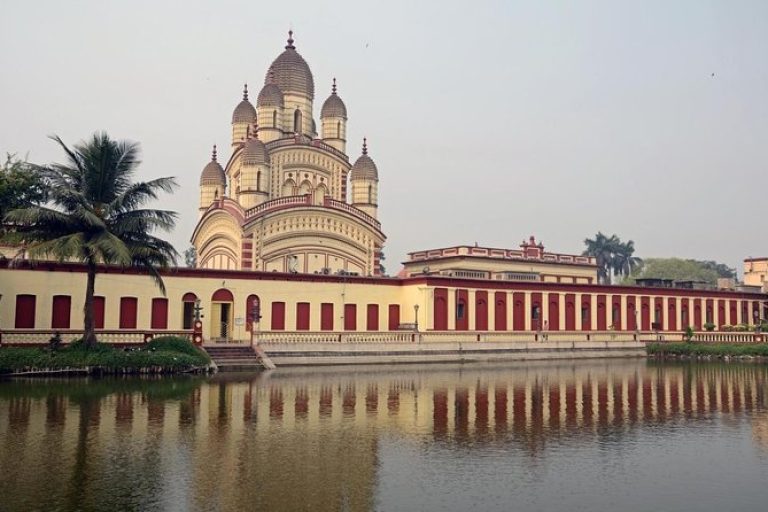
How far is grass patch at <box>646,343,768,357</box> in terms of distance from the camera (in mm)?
49750

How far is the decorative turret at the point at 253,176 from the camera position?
51750 millimetres

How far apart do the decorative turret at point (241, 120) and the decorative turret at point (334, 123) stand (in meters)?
5.35

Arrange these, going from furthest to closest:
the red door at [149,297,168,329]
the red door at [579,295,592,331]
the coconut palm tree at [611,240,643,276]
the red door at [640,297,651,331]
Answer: the coconut palm tree at [611,240,643,276] → the red door at [640,297,651,331] → the red door at [579,295,592,331] → the red door at [149,297,168,329]

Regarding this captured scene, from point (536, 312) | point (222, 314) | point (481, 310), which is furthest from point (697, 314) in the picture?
point (222, 314)

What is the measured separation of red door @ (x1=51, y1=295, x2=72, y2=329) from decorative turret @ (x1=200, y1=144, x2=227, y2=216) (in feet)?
77.7

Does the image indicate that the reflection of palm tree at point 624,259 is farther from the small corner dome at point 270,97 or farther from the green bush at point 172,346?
the green bush at point 172,346

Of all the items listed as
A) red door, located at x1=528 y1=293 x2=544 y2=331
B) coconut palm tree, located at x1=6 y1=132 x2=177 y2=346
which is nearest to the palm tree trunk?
coconut palm tree, located at x1=6 y1=132 x2=177 y2=346

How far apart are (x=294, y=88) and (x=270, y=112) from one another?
330cm

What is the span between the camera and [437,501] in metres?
12.1

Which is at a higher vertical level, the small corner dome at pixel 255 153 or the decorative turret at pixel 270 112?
the decorative turret at pixel 270 112

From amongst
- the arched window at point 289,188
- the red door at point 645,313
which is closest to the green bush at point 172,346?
the arched window at point 289,188

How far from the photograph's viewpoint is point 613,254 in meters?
104

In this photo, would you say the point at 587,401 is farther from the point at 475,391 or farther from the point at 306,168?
the point at 306,168

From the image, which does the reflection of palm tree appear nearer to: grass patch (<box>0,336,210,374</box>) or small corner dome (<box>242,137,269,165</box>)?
small corner dome (<box>242,137,269,165</box>)
